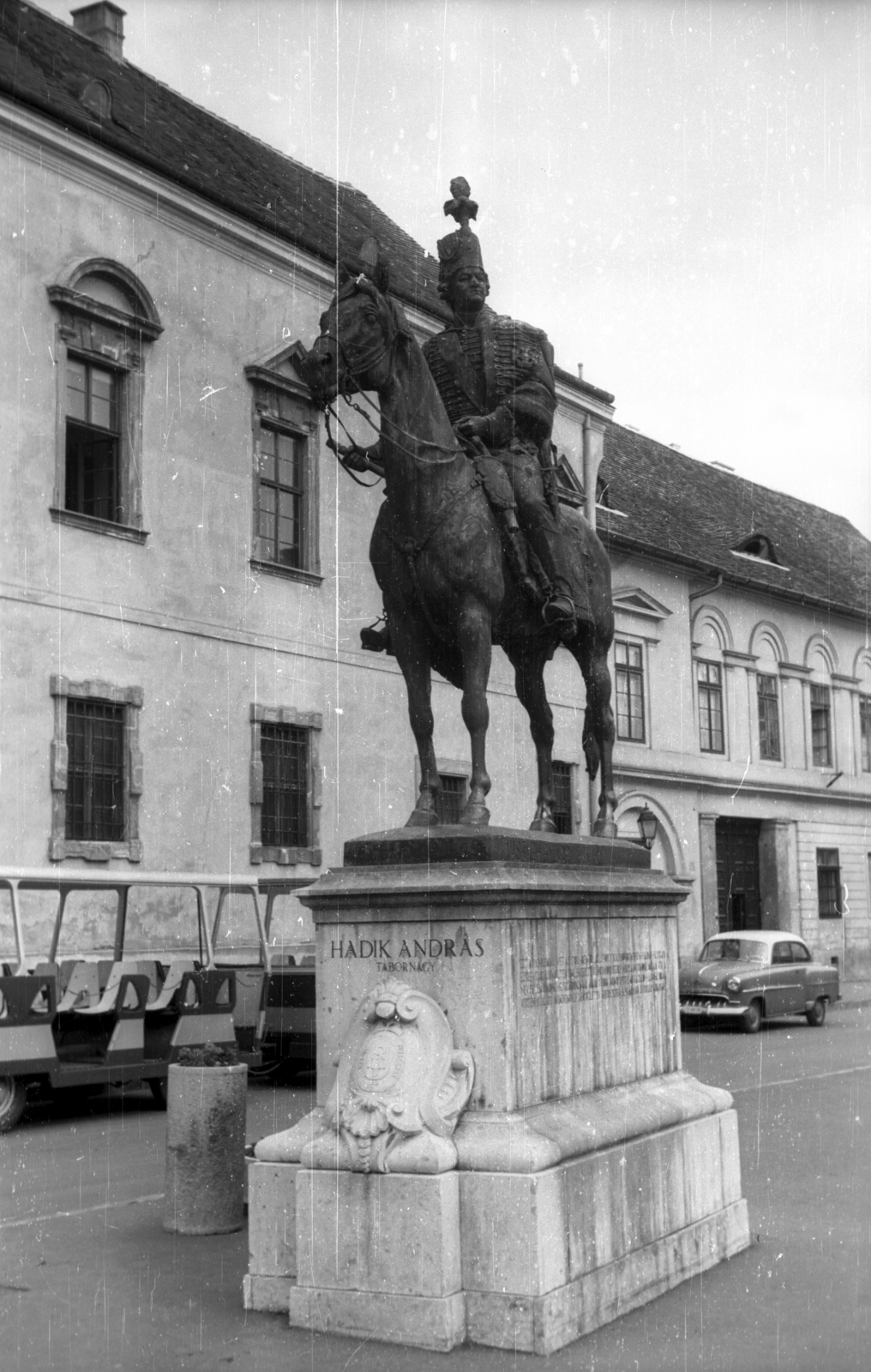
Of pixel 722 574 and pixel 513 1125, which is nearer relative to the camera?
pixel 513 1125

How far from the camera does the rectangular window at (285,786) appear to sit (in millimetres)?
21734

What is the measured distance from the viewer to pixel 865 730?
140 ft

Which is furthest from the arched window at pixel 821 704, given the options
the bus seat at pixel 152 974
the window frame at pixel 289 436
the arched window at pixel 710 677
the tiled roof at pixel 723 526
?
the bus seat at pixel 152 974

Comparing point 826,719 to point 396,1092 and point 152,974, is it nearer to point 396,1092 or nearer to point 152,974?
point 152,974

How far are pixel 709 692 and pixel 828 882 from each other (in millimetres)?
6769

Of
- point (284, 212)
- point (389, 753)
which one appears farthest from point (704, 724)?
point (284, 212)

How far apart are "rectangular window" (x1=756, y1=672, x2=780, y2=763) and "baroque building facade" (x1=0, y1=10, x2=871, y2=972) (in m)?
9.56

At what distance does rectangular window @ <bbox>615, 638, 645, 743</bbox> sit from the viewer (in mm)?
32156

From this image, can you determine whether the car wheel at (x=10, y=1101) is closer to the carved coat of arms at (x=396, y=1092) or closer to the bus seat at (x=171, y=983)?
the bus seat at (x=171, y=983)

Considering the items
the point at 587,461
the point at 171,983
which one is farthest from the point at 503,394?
the point at 587,461

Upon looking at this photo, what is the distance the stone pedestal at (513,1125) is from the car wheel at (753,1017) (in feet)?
55.4

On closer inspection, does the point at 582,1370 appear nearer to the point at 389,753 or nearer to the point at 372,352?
the point at 372,352

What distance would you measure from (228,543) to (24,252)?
4.70 meters

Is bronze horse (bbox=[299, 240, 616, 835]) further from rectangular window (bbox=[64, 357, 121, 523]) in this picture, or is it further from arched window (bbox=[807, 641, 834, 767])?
arched window (bbox=[807, 641, 834, 767])
